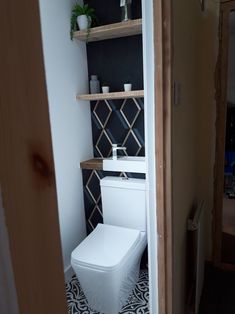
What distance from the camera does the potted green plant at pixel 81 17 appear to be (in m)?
1.88

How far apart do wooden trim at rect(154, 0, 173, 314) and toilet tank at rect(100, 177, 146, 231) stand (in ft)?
2.70

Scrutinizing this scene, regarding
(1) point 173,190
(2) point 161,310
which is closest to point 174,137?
(1) point 173,190

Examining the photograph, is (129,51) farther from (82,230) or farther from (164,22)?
(82,230)

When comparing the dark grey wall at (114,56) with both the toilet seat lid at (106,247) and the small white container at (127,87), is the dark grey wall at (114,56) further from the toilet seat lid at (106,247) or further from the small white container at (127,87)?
the toilet seat lid at (106,247)

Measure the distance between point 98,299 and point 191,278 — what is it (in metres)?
0.66

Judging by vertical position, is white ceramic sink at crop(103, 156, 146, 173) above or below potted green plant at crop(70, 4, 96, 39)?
below

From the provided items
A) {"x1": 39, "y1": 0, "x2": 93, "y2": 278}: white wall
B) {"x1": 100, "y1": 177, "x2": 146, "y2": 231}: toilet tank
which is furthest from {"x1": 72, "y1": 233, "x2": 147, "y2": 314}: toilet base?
{"x1": 39, "y1": 0, "x2": 93, "y2": 278}: white wall

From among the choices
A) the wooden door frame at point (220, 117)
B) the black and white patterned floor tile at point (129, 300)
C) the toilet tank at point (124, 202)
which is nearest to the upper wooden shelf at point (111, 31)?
the wooden door frame at point (220, 117)

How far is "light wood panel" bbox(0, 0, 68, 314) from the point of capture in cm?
29

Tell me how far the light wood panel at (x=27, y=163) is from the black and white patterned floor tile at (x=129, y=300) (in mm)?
1596

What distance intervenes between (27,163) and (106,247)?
4.99ft

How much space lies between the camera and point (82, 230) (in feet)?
Answer: 7.45

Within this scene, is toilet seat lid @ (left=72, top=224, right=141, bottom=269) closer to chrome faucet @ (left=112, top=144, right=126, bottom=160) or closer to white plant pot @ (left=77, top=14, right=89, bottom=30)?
chrome faucet @ (left=112, top=144, right=126, bottom=160)

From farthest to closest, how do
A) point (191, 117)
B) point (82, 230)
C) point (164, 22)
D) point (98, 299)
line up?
point (82, 230) → point (98, 299) → point (191, 117) → point (164, 22)
